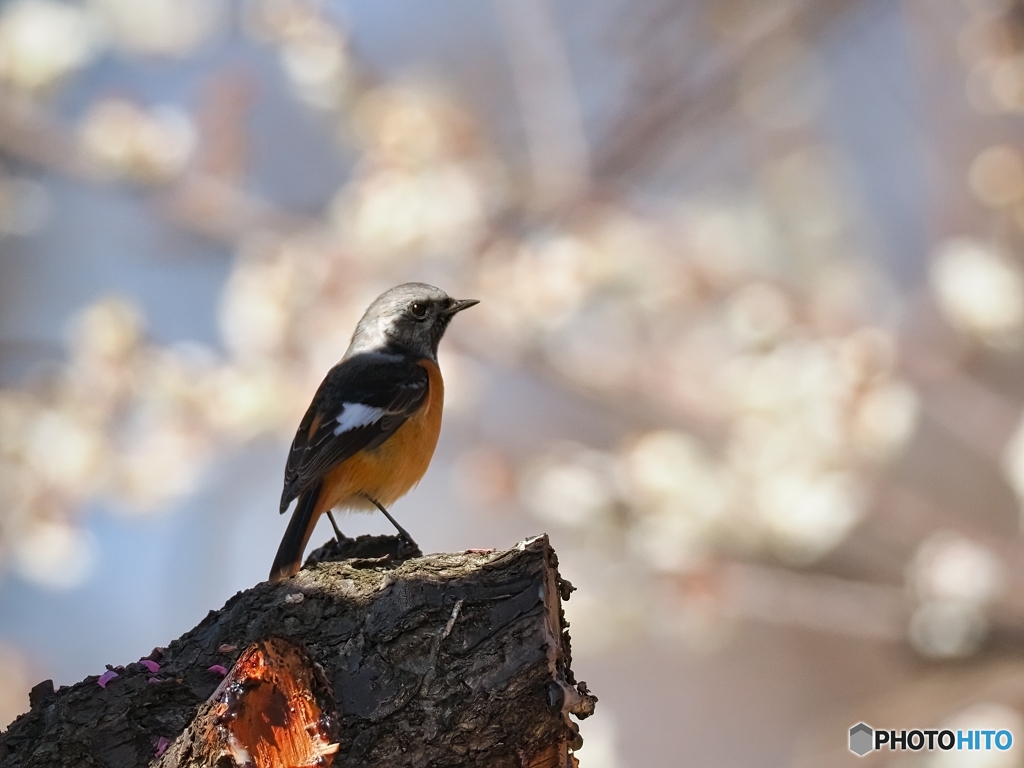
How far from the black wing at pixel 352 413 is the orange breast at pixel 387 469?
33mm

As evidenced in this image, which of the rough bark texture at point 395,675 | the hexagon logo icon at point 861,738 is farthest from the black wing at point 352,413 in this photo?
the hexagon logo icon at point 861,738

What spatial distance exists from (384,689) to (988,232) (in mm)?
4505

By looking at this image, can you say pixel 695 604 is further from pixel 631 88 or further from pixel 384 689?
pixel 384 689

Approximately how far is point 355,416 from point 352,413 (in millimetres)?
15

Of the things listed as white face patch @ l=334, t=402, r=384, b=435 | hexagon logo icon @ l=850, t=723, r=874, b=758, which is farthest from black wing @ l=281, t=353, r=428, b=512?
hexagon logo icon @ l=850, t=723, r=874, b=758

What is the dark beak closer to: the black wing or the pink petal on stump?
the black wing

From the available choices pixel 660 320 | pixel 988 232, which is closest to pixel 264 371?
→ pixel 660 320

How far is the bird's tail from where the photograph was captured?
2412 mm

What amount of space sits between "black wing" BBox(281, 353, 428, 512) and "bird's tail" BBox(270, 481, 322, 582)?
0.14ft

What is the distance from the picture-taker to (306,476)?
9.18ft

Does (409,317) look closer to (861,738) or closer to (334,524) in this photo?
(334,524)

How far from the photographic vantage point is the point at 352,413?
2.97 metres

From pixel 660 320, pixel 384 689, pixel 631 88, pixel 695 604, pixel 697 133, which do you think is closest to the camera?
pixel 384 689

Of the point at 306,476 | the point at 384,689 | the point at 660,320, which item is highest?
the point at 660,320
